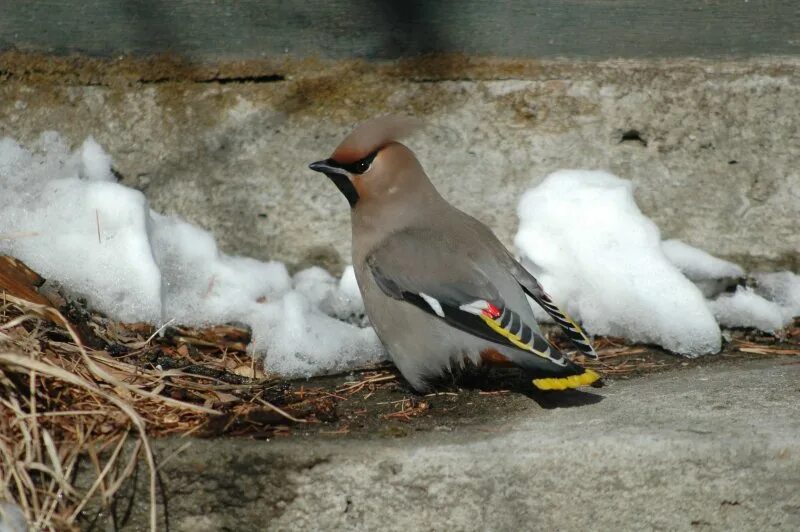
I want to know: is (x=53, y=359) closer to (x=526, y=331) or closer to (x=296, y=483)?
(x=296, y=483)

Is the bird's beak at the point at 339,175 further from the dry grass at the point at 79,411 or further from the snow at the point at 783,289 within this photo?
the snow at the point at 783,289

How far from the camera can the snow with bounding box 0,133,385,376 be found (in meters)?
3.62

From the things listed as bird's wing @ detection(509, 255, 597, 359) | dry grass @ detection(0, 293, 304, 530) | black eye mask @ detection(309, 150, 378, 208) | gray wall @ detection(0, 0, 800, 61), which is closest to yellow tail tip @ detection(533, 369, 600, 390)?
bird's wing @ detection(509, 255, 597, 359)

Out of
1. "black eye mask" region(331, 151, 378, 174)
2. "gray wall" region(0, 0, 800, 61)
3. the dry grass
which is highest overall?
"gray wall" region(0, 0, 800, 61)

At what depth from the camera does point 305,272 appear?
4.18 metres

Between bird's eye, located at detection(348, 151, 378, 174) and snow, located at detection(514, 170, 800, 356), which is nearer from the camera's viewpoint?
bird's eye, located at detection(348, 151, 378, 174)

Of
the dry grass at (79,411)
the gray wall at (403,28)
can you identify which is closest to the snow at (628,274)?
the gray wall at (403,28)

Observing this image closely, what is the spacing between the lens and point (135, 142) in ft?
13.4

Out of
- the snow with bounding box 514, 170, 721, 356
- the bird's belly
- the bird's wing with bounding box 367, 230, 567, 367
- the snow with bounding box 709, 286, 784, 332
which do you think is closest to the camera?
the bird's wing with bounding box 367, 230, 567, 367

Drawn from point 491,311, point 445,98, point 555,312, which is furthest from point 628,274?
point 445,98

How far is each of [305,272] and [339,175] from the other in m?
0.65

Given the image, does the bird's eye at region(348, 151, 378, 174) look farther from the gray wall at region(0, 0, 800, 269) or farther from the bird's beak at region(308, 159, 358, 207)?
the gray wall at region(0, 0, 800, 269)

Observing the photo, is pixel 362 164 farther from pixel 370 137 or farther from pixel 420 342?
pixel 420 342

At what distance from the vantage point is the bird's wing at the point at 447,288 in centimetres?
314
